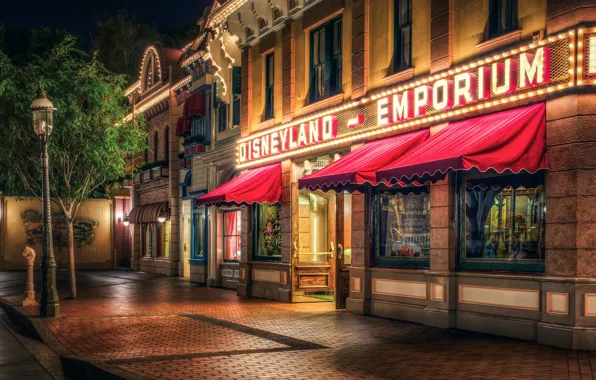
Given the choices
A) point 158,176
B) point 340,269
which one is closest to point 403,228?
point 340,269

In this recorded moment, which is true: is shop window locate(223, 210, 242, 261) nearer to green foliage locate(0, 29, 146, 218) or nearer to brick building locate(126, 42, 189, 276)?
green foliage locate(0, 29, 146, 218)

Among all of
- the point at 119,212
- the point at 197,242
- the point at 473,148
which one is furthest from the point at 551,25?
the point at 119,212

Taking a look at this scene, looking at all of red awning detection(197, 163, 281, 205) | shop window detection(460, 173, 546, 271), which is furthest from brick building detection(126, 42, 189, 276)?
shop window detection(460, 173, 546, 271)

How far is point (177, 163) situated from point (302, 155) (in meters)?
13.6

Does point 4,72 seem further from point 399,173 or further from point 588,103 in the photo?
point 588,103

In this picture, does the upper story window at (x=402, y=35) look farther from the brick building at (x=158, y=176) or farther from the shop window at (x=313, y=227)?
the brick building at (x=158, y=176)

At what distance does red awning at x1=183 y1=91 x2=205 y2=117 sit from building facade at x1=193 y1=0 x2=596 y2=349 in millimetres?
6509

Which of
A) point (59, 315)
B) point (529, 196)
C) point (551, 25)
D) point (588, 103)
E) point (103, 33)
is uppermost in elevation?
point (103, 33)

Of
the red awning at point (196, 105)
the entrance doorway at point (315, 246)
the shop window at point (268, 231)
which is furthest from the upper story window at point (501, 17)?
the red awning at point (196, 105)

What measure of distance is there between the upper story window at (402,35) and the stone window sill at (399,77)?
195mm

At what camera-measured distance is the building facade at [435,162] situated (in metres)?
10.7

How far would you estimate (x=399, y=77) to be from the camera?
47.6ft

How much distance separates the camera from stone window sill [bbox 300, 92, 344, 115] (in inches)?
658

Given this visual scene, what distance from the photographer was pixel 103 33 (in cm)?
5169
